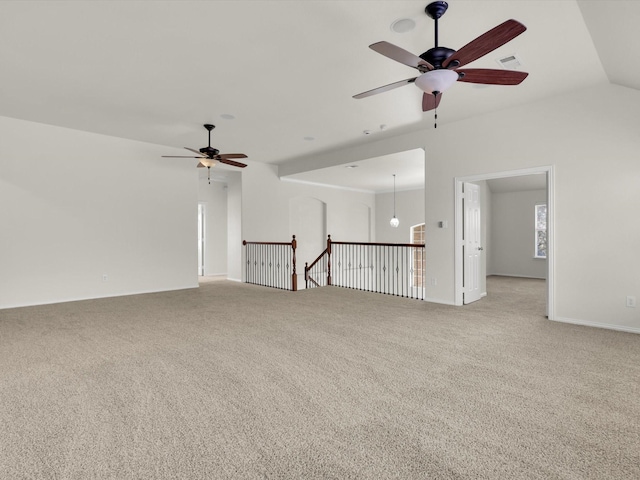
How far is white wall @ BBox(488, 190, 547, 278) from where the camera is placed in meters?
9.52

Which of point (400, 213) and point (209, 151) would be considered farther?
point (400, 213)

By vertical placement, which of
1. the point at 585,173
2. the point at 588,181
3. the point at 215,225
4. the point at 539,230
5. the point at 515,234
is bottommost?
the point at 515,234

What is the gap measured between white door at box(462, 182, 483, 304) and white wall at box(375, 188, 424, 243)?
4955 millimetres

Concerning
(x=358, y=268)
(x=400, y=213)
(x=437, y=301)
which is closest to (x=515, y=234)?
(x=400, y=213)

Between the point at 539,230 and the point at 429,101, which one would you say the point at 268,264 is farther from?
the point at 539,230

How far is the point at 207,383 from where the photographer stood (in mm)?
2623

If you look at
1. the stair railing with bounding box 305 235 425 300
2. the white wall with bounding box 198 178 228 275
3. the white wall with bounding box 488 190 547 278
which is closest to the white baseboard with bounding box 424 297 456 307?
the stair railing with bounding box 305 235 425 300

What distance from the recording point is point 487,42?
232 centimetres

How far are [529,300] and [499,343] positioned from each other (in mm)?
3065

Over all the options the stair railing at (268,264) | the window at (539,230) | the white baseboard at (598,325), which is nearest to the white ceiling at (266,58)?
the white baseboard at (598,325)

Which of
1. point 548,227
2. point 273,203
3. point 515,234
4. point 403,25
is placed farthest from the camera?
point 515,234

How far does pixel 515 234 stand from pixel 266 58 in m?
9.03

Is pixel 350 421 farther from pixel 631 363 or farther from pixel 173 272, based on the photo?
pixel 173 272

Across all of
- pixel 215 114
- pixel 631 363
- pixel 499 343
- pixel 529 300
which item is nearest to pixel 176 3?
pixel 215 114
